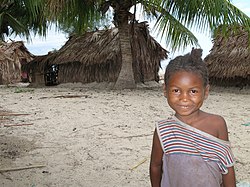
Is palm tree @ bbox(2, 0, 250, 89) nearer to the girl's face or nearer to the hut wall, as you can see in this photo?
the girl's face

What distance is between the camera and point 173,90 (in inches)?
55.0

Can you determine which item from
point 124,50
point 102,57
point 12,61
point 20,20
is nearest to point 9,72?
point 12,61

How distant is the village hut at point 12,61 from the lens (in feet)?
66.1

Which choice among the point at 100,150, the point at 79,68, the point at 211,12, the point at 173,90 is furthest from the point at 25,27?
the point at 173,90

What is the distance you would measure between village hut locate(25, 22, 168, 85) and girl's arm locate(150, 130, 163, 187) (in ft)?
35.1

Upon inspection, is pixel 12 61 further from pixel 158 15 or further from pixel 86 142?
pixel 86 142

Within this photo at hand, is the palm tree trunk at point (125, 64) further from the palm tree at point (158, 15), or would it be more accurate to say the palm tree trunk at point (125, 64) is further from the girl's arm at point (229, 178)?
the girl's arm at point (229, 178)

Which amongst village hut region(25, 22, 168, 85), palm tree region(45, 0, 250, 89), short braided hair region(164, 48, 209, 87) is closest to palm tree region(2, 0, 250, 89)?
palm tree region(45, 0, 250, 89)

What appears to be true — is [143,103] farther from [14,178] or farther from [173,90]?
[173,90]

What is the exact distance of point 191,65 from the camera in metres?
1.39

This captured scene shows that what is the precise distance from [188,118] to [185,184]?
27 cm

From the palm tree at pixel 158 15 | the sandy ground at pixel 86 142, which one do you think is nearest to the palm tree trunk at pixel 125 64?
the palm tree at pixel 158 15

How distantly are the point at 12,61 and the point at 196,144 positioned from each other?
65.8 ft

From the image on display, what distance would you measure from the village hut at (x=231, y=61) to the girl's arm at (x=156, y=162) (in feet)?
28.9
